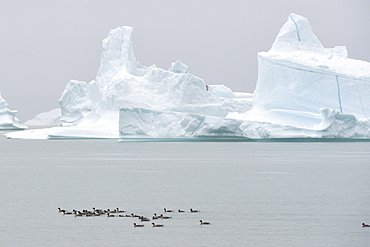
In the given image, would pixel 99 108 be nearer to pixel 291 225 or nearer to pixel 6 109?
pixel 6 109

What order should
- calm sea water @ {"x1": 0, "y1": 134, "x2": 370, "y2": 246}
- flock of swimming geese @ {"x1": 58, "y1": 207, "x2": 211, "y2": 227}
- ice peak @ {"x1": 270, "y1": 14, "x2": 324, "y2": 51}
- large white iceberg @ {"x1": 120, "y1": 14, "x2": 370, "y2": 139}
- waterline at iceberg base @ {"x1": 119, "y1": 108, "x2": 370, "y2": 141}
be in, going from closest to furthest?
1. calm sea water @ {"x1": 0, "y1": 134, "x2": 370, "y2": 246}
2. flock of swimming geese @ {"x1": 58, "y1": 207, "x2": 211, "y2": 227}
3. waterline at iceberg base @ {"x1": 119, "y1": 108, "x2": 370, "y2": 141}
4. large white iceberg @ {"x1": 120, "y1": 14, "x2": 370, "y2": 139}
5. ice peak @ {"x1": 270, "y1": 14, "x2": 324, "y2": 51}

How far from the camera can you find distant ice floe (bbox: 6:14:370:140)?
45875 mm

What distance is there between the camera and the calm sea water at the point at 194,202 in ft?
52.7

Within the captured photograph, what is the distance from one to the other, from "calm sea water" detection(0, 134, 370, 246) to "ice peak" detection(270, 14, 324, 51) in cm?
1192

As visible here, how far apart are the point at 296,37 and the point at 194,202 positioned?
28532mm

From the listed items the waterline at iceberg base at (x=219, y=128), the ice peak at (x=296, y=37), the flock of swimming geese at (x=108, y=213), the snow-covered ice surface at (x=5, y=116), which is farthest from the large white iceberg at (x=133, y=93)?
the flock of swimming geese at (x=108, y=213)

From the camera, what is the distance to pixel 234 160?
42.3m

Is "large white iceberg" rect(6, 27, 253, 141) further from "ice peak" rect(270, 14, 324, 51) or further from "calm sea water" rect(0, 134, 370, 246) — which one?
"calm sea water" rect(0, 134, 370, 246)

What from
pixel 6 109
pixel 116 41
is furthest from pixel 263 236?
pixel 6 109

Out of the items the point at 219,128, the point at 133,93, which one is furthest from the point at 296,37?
the point at 133,93

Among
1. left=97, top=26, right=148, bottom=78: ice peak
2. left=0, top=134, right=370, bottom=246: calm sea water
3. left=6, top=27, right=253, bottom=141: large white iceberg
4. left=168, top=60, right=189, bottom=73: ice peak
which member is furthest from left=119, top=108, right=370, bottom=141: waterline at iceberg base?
left=97, top=26, right=148, bottom=78: ice peak

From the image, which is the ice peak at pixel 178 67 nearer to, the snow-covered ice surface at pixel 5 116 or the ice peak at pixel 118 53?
the ice peak at pixel 118 53

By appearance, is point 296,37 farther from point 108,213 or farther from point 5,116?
point 5,116

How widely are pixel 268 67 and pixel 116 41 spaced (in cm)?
1507
